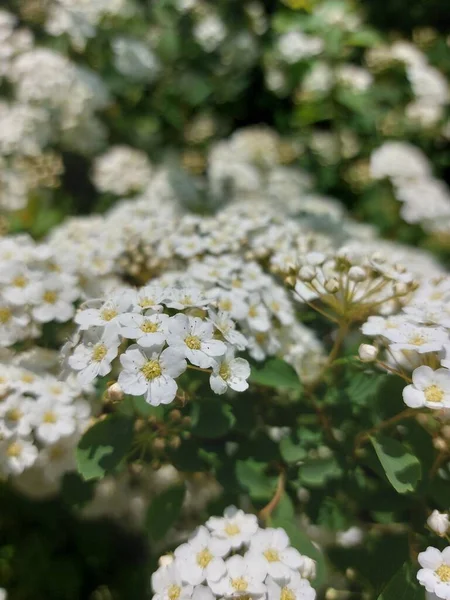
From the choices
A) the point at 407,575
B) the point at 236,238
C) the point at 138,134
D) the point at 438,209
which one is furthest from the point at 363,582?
the point at 138,134

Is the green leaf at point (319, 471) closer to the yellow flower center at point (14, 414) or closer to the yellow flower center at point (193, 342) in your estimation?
the yellow flower center at point (193, 342)

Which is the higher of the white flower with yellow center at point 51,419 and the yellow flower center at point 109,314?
the yellow flower center at point 109,314

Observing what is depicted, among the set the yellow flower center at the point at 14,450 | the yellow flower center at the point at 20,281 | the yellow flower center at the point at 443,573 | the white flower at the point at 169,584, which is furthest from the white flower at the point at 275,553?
the yellow flower center at the point at 20,281

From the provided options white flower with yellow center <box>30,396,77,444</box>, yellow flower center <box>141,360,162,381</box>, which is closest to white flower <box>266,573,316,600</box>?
yellow flower center <box>141,360,162,381</box>

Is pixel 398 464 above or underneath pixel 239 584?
above

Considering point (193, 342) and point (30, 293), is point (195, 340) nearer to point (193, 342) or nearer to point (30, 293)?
point (193, 342)

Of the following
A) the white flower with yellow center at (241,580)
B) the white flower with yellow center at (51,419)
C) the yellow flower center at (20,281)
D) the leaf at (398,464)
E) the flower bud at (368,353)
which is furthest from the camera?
the yellow flower center at (20,281)

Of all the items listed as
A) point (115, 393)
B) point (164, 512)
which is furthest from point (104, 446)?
point (164, 512)

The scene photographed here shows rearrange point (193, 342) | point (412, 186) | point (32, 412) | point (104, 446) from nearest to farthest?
point (193, 342)
point (104, 446)
point (32, 412)
point (412, 186)
